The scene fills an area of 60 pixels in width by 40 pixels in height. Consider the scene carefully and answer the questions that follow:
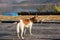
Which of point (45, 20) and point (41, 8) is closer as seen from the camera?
point (45, 20)

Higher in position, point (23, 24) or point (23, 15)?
point (23, 24)

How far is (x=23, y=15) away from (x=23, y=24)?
27.1ft

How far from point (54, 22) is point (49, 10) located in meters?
2.35

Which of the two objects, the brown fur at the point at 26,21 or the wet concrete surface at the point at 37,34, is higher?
the brown fur at the point at 26,21

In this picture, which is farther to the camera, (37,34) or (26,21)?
(37,34)

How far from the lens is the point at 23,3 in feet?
63.3

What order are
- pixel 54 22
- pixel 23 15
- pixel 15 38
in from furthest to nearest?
pixel 23 15 → pixel 54 22 → pixel 15 38

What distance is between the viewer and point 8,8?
1914cm

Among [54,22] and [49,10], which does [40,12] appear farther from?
[54,22]

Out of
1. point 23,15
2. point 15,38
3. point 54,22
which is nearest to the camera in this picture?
point 15,38

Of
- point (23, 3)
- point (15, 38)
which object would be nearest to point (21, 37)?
point (15, 38)

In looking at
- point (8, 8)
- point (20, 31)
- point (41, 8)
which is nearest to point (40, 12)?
point (41, 8)

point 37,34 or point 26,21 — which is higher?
point 26,21

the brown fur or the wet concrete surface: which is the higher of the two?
the brown fur
